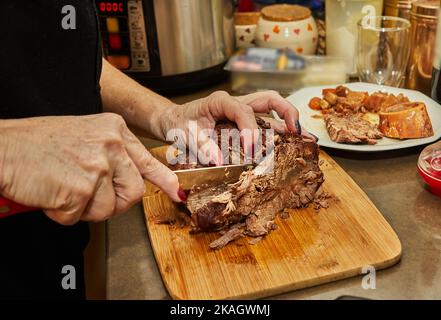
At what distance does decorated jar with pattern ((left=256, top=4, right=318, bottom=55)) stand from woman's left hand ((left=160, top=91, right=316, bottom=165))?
58 centimetres

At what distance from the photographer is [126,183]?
979mm

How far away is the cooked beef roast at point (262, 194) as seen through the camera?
1136mm

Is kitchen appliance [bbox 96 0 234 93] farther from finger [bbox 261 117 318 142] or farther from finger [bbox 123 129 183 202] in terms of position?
finger [bbox 123 129 183 202]

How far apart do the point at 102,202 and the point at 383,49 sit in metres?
1.27

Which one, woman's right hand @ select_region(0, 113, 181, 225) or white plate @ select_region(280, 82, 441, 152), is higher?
woman's right hand @ select_region(0, 113, 181, 225)

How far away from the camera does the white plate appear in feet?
4.62

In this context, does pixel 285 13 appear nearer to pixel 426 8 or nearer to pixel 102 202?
pixel 426 8

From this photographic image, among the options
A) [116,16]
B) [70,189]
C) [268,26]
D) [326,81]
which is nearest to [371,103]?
[326,81]

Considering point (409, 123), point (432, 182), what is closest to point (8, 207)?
point (432, 182)

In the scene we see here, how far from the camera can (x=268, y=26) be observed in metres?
1.92

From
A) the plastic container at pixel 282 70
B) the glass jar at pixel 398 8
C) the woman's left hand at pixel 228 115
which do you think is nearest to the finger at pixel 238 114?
the woman's left hand at pixel 228 115

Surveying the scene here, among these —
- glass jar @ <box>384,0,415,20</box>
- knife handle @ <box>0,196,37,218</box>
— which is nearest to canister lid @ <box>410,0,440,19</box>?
glass jar @ <box>384,0,415,20</box>

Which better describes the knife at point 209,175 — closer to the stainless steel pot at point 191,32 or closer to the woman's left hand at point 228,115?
the woman's left hand at point 228,115

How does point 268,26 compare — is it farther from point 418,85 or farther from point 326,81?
point 418,85
